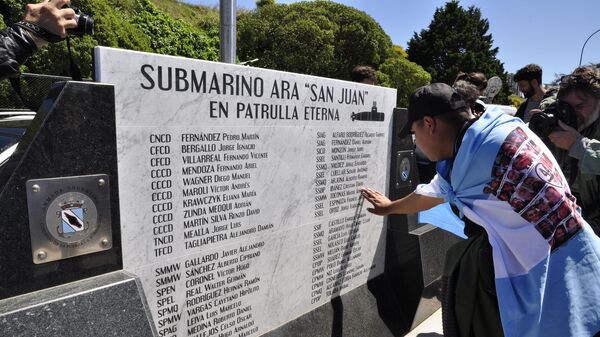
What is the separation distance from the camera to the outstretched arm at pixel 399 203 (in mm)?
2910

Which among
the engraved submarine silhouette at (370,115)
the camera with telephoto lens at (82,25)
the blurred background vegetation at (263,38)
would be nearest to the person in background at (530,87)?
the engraved submarine silhouette at (370,115)

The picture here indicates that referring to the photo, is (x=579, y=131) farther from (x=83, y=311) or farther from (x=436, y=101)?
(x=83, y=311)

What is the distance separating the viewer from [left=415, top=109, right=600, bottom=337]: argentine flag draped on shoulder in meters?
1.81

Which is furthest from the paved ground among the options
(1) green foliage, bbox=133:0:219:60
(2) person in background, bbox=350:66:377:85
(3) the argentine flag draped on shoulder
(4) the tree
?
(4) the tree

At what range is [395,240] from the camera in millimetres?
3607

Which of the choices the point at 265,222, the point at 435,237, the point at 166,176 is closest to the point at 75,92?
the point at 166,176

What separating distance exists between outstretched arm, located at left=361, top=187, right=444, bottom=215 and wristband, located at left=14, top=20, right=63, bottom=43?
2.21m

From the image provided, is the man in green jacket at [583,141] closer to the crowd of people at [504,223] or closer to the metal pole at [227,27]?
the crowd of people at [504,223]

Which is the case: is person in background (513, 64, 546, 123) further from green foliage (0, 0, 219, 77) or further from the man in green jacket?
green foliage (0, 0, 219, 77)

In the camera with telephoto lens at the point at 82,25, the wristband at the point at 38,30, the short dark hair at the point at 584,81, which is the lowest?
the short dark hair at the point at 584,81

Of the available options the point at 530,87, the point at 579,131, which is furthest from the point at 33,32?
the point at 530,87

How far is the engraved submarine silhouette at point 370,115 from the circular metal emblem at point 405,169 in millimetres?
507

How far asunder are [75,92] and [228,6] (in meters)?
2.24

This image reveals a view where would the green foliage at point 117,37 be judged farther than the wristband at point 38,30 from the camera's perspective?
Yes
